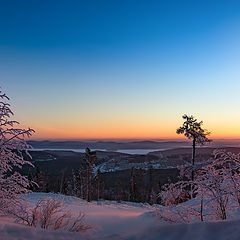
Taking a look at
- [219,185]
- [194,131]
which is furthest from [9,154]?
[194,131]

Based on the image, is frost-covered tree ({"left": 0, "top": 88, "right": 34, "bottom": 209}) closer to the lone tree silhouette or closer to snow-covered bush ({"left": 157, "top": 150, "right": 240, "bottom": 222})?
snow-covered bush ({"left": 157, "top": 150, "right": 240, "bottom": 222})

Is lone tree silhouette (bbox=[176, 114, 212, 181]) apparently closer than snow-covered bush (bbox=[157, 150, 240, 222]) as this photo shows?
No

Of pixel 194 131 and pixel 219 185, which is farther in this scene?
pixel 194 131

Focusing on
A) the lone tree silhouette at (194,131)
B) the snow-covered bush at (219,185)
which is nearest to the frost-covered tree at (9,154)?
the snow-covered bush at (219,185)

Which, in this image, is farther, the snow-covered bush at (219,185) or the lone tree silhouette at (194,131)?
the lone tree silhouette at (194,131)

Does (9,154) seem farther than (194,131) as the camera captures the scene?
No

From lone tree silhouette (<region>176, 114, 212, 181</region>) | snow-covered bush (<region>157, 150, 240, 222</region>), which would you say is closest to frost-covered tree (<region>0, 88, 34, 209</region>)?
snow-covered bush (<region>157, 150, 240, 222</region>)

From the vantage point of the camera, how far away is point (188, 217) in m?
8.74

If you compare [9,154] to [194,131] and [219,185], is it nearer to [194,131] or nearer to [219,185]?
[219,185]

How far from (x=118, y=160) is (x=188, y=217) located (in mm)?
177656

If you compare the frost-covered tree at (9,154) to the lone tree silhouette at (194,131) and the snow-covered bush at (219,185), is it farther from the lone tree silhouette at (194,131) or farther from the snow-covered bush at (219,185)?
the lone tree silhouette at (194,131)

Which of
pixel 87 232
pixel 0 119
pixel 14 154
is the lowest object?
pixel 87 232

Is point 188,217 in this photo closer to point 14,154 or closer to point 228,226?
point 228,226

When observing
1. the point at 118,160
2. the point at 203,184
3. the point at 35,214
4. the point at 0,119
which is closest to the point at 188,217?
the point at 203,184
